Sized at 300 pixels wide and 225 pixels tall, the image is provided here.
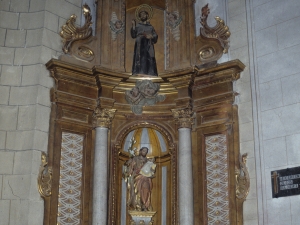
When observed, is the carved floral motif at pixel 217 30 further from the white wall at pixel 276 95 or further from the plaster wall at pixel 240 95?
the white wall at pixel 276 95

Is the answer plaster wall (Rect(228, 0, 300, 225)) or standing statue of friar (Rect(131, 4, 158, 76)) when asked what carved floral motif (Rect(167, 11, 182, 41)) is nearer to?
standing statue of friar (Rect(131, 4, 158, 76))

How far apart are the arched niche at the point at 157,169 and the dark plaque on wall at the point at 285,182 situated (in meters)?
1.98

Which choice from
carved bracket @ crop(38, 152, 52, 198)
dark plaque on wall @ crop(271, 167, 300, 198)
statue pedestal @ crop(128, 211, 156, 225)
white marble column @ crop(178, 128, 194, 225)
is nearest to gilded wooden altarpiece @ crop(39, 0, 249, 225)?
carved bracket @ crop(38, 152, 52, 198)

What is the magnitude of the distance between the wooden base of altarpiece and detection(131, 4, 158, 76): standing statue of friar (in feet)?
0.73

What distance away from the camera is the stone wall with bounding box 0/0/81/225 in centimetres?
849

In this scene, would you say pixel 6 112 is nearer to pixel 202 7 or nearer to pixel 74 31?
pixel 74 31

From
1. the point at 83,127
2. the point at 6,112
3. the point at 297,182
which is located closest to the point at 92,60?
the point at 83,127

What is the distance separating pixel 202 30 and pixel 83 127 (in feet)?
9.63

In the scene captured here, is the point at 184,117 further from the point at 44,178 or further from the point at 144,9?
the point at 44,178

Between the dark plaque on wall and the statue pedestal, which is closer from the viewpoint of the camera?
the dark plaque on wall

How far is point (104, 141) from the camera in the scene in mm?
9562

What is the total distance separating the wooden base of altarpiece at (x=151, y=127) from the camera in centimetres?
901

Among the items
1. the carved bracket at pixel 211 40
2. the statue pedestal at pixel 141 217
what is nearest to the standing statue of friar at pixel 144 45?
the carved bracket at pixel 211 40

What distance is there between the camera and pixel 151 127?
10211 mm
